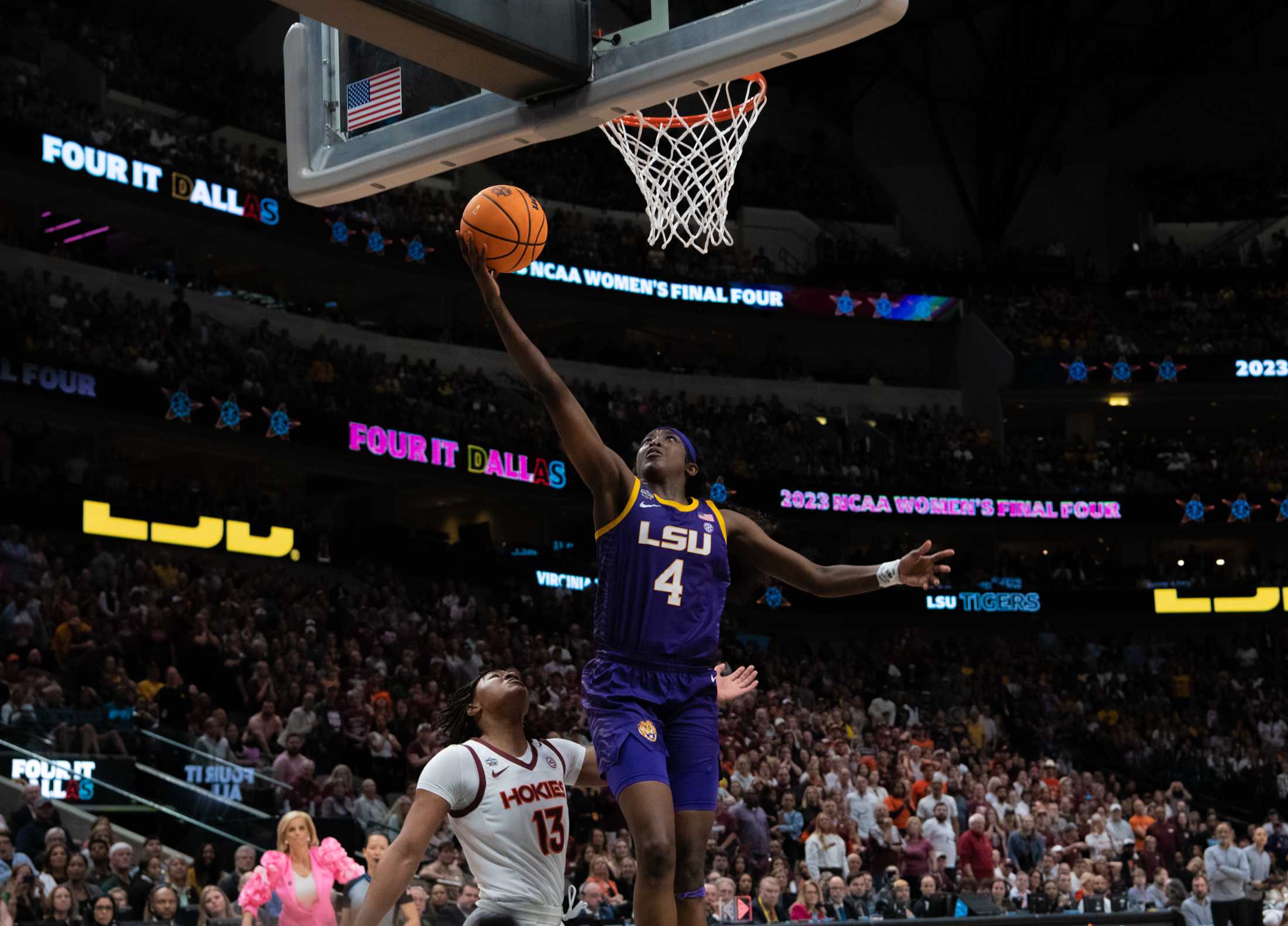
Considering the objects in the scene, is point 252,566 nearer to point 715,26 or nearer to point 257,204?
point 257,204

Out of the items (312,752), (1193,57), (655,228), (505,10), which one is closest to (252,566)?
(312,752)

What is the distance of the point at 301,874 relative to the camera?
7.89 m

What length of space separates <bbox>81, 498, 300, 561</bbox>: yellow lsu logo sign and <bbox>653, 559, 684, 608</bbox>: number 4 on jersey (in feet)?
61.5

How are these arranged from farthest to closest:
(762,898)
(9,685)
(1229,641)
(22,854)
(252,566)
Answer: (1229,641)
(252,566)
(9,685)
(762,898)
(22,854)

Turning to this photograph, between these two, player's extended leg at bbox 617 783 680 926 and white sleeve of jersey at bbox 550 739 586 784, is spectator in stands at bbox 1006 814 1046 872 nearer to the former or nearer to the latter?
white sleeve of jersey at bbox 550 739 586 784

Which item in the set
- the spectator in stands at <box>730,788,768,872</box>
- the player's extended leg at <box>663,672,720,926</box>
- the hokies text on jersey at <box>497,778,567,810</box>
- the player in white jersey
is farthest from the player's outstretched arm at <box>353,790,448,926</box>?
the spectator in stands at <box>730,788,768,872</box>

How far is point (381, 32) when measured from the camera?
555 centimetres

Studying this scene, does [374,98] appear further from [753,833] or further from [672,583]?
[753,833]

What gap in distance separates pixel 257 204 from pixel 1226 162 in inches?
1152

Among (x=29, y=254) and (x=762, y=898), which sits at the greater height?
(x=29, y=254)

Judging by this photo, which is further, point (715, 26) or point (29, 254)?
point (29, 254)

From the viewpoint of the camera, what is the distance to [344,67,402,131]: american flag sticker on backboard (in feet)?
21.1

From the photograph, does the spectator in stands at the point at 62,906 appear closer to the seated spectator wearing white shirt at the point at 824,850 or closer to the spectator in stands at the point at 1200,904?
the seated spectator wearing white shirt at the point at 824,850

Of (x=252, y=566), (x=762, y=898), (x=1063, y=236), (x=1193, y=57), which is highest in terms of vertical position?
(x=1193, y=57)
